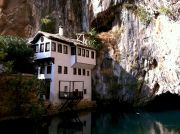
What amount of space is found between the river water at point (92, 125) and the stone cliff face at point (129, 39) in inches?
298

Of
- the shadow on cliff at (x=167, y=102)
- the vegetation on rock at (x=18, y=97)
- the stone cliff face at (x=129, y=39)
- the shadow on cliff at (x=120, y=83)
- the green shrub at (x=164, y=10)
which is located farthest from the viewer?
the shadow on cliff at (x=167, y=102)

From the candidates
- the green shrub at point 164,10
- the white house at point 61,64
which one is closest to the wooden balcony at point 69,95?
the white house at point 61,64

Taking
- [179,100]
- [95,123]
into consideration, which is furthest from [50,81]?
[179,100]

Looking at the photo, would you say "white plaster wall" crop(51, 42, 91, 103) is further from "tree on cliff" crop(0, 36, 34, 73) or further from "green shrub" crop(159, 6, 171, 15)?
"green shrub" crop(159, 6, 171, 15)

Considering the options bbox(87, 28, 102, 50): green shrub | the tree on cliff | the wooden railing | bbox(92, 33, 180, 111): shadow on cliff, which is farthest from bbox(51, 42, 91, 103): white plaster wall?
bbox(87, 28, 102, 50): green shrub

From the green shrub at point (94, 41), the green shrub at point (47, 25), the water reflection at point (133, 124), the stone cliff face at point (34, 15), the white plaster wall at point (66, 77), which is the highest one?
the stone cliff face at point (34, 15)

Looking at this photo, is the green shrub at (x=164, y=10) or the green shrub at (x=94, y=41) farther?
the green shrub at (x=94, y=41)

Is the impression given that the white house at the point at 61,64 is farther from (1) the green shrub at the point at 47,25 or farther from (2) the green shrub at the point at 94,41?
(1) the green shrub at the point at 47,25

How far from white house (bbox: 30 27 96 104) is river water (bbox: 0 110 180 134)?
11.8 ft

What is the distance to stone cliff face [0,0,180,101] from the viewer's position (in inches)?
1671

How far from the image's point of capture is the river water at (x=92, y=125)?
27.0 m

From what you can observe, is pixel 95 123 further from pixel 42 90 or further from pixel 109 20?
pixel 109 20

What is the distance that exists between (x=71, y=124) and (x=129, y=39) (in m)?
20.0

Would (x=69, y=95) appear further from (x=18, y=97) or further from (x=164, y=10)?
(x=164, y=10)
